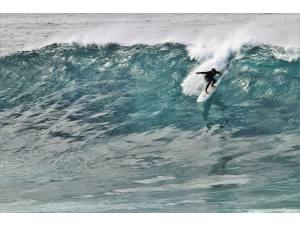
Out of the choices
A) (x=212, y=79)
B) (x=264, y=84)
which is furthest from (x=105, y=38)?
(x=264, y=84)

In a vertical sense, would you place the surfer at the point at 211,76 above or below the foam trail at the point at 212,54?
below

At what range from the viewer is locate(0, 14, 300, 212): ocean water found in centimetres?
519

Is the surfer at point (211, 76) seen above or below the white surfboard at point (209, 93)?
above

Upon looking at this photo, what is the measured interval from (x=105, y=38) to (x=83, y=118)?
0.86 meters

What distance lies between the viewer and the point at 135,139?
5277mm

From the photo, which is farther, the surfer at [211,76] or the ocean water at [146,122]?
the surfer at [211,76]

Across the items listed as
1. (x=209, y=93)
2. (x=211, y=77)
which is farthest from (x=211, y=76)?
(x=209, y=93)

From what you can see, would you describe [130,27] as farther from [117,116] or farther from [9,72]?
[9,72]

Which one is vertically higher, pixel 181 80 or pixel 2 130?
pixel 181 80

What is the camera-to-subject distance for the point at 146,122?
5301 millimetres

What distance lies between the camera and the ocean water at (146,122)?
5191 mm

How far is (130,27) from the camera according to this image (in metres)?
5.13

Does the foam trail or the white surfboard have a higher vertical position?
the foam trail

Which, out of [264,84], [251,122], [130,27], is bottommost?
[251,122]
